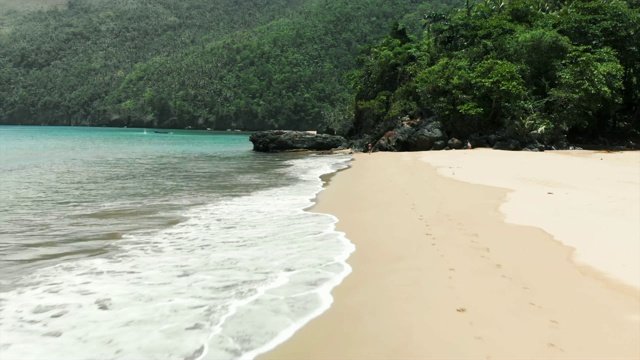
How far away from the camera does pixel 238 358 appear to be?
3469mm

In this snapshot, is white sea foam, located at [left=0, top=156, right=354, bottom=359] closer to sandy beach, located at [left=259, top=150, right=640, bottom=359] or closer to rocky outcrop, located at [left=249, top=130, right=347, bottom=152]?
sandy beach, located at [left=259, top=150, right=640, bottom=359]

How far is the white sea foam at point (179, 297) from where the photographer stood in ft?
12.3

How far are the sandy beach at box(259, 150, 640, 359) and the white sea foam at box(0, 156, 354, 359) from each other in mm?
386

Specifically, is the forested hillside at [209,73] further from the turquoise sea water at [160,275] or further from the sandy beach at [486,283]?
the sandy beach at [486,283]

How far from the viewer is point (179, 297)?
15.8ft

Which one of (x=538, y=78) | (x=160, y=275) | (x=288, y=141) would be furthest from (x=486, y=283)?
(x=288, y=141)

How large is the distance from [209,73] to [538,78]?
4709 inches

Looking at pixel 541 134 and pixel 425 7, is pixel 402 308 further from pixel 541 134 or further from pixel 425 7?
pixel 425 7

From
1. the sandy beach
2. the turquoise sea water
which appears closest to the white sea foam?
the turquoise sea water

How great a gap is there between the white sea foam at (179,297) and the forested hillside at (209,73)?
330 feet

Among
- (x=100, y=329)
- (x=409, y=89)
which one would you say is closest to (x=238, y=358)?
(x=100, y=329)

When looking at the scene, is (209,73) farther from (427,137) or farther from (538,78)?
(538,78)

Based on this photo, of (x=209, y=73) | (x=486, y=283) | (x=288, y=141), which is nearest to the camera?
(x=486, y=283)

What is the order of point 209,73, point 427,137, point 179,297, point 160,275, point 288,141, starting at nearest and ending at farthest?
point 179,297 → point 160,275 → point 427,137 → point 288,141 → point 209,73
